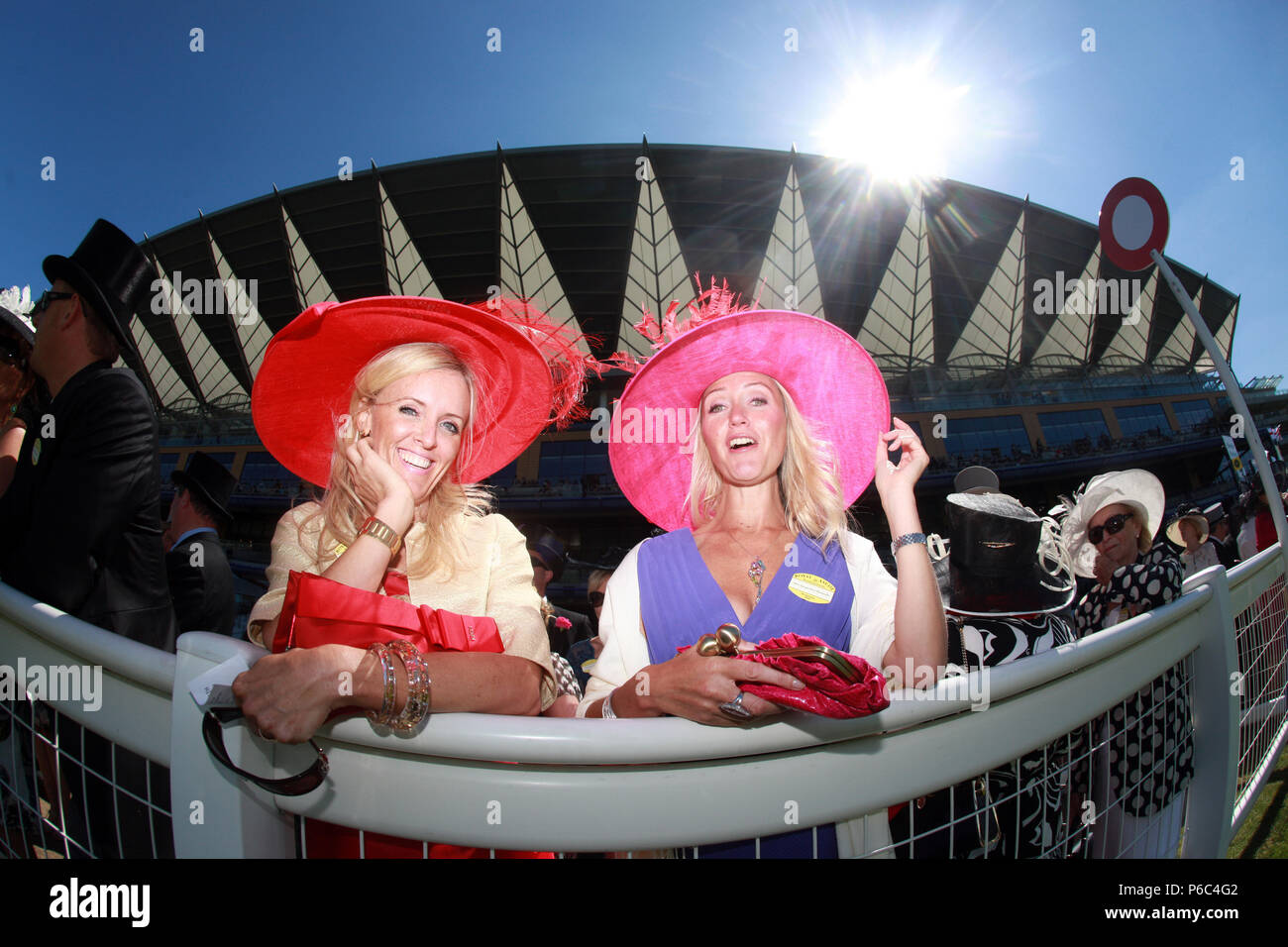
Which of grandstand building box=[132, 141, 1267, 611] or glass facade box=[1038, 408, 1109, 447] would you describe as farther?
glass facade box=[1038, 408, 1109, 447]

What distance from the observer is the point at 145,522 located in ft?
5.41

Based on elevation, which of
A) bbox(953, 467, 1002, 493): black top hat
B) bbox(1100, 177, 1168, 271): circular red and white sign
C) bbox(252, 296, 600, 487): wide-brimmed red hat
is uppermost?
bbox(1100, 177, 1168, 271): circular red and white sign

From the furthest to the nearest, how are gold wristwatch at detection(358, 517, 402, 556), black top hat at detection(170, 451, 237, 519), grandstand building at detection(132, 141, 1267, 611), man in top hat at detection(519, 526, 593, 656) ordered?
1. grandstand building at detection(132, 141, 1267, 611)
2. man in top hat at detection(519, 526, 593, 656)
3. black top hat at detection(170, 451, 237, 519)
4. gold wristwatch at detection(358, 517, 402, 556)

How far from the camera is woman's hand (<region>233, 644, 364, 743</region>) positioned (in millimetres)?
793

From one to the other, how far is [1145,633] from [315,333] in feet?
7.28

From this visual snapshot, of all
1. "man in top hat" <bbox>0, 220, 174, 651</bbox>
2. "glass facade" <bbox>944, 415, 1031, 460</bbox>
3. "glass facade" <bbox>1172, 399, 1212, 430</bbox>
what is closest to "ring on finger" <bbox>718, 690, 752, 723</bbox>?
"man in top hat" <bbox>0, 220, 174, 651</bbox>

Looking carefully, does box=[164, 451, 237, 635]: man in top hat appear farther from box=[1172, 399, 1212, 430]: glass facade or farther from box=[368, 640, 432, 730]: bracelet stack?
box=[1172, 399, 1212, 430]: glass facade

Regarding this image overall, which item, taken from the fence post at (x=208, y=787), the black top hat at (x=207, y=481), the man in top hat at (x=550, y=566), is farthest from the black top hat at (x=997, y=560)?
the black top hat at (x=207, y=481)

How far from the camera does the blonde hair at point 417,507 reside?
1.30 meters

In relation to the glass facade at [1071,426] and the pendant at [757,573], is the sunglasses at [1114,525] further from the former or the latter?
the glass facade at [1071,426]

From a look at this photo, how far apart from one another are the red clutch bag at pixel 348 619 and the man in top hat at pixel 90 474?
1.00m

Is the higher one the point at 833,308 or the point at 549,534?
the point at 833,308
